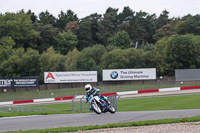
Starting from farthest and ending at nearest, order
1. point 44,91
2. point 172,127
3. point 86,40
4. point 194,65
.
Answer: point 86,40, point 194,65, point 44,91, point 172,127

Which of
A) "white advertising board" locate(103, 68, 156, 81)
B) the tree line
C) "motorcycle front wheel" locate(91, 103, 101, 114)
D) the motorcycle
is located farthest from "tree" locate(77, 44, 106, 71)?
"motorcycle front wheel" locate(91, 103, 101, 114)

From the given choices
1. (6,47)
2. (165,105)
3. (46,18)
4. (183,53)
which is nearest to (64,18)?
(46,18)

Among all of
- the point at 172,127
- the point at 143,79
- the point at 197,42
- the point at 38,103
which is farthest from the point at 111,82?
the point at 172,127

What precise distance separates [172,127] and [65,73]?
5477 centimetres

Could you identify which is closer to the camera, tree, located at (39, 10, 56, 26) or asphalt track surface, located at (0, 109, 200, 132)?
asphalt track surface, located at (0, 109, 200, 132)

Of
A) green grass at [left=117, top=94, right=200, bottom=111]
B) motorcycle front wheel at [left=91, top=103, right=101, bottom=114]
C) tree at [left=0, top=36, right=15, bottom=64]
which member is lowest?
green grass at [left=117, top=94, right=200, bottom=111]

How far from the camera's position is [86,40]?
12181 centimetres

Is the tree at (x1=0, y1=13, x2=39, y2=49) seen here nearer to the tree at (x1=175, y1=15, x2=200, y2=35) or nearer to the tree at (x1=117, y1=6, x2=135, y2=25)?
the tree at (x1=175, y1=15, x2=200, y2=35)

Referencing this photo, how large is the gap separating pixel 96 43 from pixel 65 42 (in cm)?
1207

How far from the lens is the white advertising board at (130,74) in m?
66.8

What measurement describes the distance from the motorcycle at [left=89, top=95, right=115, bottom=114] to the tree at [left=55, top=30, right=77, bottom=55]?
8862 cm

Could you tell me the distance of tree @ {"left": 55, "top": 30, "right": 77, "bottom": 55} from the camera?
10969cm

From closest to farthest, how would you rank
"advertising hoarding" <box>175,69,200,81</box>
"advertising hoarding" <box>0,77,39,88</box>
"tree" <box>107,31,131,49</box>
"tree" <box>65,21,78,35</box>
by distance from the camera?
1. "advertising hoarding" <box>175,69,200,81</box>
2. "advertising hoarding" <box>0,77,39,88</box>
3. "tree" <box>107,31,131,49</box>
4. "tree" <box>65,21,78,35</box>

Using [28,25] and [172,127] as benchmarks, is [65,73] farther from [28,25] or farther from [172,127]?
[172,127]
